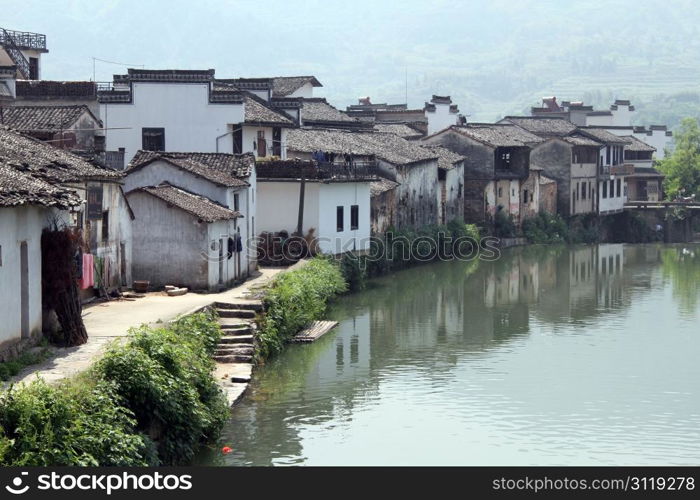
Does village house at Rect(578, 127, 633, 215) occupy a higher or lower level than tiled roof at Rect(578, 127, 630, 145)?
lower

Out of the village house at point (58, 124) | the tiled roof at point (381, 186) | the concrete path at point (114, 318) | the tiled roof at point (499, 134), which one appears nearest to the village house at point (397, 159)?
the tiled roof at point (381, 186)

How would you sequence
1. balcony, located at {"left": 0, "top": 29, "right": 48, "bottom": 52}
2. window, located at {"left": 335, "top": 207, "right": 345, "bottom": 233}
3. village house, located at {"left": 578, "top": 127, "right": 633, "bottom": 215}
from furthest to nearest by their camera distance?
village house, located at {"left": 578, "top": 127, "right": 633, "bottom": 215}, balcony, located at {"left": 0, "top": 29, "right": 48, "bottom": 52}, window, located at {"left": 335, "top": 207, "right": 345, "bottom": 233}

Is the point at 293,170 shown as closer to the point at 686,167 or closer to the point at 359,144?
the point at 359,144

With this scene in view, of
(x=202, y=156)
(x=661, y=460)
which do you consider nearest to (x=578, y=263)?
(x=202, y=156)

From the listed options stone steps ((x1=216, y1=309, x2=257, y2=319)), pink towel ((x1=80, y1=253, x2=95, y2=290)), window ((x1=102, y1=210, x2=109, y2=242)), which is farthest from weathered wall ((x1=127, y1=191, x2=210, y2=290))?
pink towel ((x1=80, y1=253, x2=95, y2=290))

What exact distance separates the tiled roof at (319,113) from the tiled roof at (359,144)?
318cm

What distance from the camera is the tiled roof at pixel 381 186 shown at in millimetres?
49656

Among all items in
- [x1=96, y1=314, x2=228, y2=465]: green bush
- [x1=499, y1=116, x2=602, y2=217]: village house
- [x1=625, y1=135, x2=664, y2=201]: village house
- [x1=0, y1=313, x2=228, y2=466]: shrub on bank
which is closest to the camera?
[x1=0, y1=313, x2=228, y2=466]: shrub on bank

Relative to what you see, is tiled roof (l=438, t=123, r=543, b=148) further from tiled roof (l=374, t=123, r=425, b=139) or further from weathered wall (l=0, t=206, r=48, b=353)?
weathered wall (l=0, t=206, r=48, b=353)

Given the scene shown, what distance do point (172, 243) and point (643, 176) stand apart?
54.5 metres

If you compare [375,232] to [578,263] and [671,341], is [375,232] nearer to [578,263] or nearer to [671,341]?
[578,263]

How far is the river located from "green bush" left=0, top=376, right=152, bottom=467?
114 inches

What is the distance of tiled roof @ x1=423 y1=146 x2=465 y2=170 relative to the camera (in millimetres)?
61384

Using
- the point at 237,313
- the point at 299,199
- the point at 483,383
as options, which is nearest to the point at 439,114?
the point at 299,199
